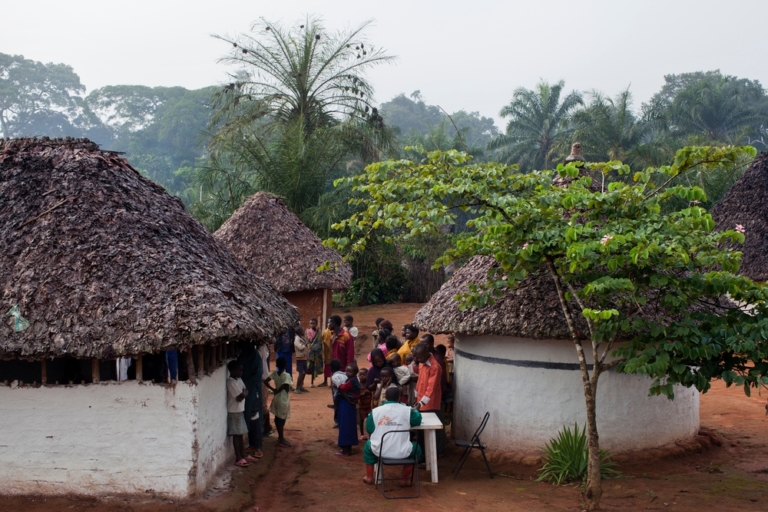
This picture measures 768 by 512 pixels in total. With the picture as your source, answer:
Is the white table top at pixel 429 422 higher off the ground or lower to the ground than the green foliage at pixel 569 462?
higher

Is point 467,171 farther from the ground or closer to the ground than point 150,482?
farther from the ground

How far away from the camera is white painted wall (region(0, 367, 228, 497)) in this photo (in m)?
7.07

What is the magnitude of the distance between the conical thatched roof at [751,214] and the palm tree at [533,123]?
21652 mm

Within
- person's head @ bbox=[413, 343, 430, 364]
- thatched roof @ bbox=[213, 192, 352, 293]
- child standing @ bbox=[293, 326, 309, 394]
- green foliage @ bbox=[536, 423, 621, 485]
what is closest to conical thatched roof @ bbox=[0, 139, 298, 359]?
person's head @ bbox=[413, 343, 430, 364]

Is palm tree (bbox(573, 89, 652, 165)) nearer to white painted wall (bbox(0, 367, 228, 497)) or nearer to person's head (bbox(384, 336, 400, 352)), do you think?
person's head (bbox(384, 336, 400, 352))

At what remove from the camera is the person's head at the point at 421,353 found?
8852 mm

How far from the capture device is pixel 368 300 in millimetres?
23422

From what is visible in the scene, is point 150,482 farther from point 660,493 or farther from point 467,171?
point 660,493

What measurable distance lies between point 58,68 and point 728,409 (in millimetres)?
65472

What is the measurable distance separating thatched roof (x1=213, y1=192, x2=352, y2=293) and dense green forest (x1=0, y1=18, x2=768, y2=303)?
2.76 metres

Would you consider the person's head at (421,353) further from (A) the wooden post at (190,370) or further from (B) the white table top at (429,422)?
(A) the wooden post at (190,370)

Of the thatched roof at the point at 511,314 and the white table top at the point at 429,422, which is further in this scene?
the thatched roof at the point at 511,314

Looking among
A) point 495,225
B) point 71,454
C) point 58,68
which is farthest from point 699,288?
point 58,68

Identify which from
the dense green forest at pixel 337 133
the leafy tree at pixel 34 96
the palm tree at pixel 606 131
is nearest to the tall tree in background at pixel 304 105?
the dense green forest at pixel 337 133
